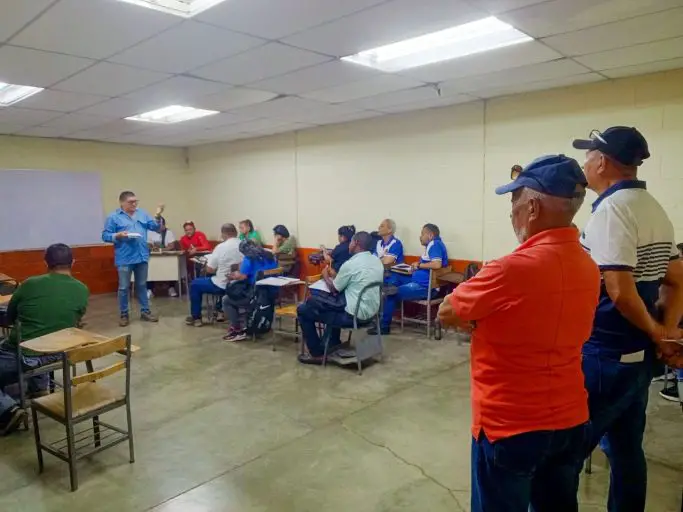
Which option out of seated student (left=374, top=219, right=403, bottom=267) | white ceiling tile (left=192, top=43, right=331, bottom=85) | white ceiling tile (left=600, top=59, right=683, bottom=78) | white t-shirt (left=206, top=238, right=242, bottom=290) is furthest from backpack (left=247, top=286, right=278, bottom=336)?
white ceiling tile (left=600, top=59, right=683, bottom=78)

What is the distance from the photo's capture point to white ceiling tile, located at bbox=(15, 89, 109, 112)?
186 inches

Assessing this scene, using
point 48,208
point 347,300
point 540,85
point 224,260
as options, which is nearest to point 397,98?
point 540,85

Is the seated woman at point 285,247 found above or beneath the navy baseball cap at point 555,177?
beneath

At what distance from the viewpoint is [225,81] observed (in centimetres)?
429

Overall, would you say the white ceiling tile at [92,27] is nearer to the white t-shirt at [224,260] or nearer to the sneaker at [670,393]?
the white t-shirt at [224,260]

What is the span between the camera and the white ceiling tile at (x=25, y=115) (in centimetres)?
549

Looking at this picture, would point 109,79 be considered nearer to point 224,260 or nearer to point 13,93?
point 13,93

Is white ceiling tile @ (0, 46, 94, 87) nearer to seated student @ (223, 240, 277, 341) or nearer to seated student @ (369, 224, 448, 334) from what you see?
seated student @ (223, 240, 277, 341)

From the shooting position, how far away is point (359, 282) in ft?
14.0

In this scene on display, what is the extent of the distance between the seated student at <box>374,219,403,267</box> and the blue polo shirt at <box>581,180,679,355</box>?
4.08 meters

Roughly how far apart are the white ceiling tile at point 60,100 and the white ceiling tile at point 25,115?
24cm

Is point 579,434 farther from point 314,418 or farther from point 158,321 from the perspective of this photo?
point 158,321

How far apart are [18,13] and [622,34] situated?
3594 mm

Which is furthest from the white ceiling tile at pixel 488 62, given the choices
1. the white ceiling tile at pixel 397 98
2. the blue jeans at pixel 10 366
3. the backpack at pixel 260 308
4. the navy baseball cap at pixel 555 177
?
the blue jeans at pixel 10 366
